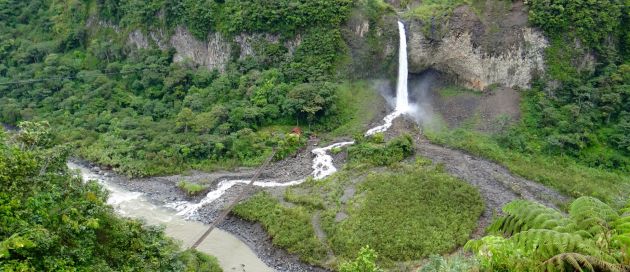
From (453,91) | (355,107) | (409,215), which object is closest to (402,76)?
(453,91)

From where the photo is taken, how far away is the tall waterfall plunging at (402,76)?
38.4 m

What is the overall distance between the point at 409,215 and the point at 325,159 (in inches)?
353

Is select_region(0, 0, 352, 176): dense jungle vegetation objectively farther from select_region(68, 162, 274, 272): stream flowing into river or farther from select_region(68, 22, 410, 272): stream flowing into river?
select_region(68, 162, 274, 272): stream flowing into river

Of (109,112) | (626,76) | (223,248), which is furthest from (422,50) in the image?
(109,112)

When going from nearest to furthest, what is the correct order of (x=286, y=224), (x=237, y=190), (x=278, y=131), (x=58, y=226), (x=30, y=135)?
(x=58, y=226) → (x=30, y=135) → (x=286, y=224) → (x=237, y=190) → (x=278, y=131)

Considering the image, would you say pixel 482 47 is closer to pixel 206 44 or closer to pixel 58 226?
pixel 206 44

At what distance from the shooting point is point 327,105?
1403 inches

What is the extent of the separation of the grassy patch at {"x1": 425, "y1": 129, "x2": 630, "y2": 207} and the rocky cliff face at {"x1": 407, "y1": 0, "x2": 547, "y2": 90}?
5434 mm

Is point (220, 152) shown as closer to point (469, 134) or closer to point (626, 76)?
point (469, 134)

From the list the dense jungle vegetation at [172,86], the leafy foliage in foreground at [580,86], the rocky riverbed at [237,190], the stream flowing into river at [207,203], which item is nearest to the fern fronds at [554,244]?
the rocky riverbed at [237,190]

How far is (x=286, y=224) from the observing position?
24.9 metres

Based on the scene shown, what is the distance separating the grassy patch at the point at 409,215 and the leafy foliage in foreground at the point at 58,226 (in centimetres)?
1038

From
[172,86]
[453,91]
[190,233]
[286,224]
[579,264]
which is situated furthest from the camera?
[172,86]

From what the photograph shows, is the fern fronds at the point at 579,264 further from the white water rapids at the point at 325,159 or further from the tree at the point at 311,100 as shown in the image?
the tree at the point at 311,100
